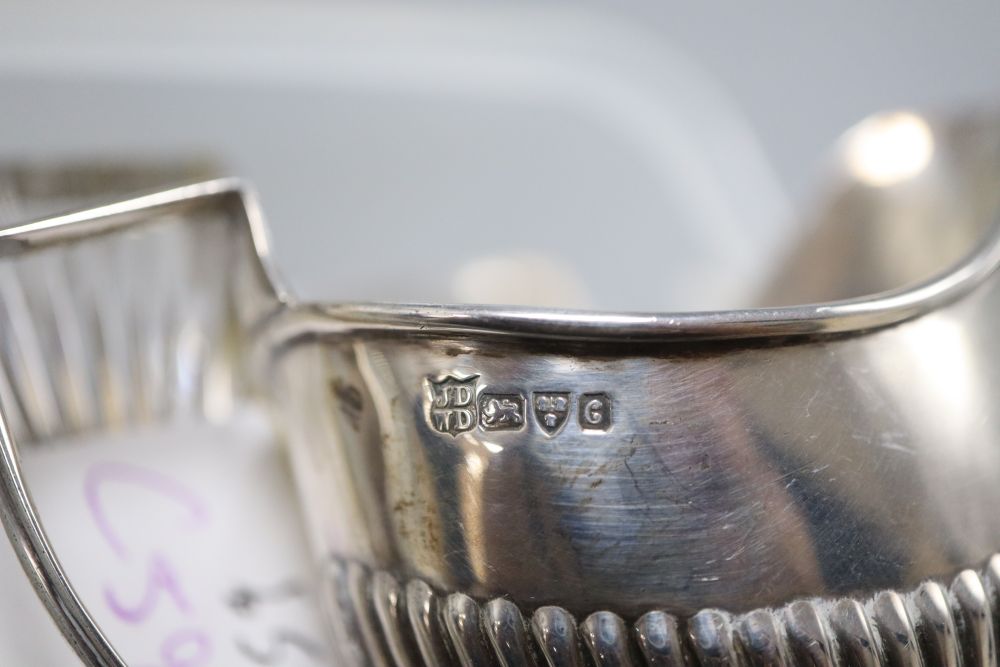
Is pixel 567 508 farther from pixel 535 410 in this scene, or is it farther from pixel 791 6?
pixel 791 6

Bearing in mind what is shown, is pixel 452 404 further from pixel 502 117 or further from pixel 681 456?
pixel 502 117

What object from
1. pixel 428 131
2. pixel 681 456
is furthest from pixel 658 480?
pixel 428 131

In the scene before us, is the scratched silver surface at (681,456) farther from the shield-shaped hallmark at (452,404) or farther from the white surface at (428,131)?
the white surface at (428,131)

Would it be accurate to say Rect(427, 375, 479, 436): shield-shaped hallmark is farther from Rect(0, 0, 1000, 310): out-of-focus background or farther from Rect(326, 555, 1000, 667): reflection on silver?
Rect(0, 0, 1000, 310): out-of-focus background

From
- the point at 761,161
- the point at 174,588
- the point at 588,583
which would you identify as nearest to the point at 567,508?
the point at 588,583

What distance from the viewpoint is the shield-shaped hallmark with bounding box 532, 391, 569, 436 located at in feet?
0.57

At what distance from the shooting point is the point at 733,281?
47 cm

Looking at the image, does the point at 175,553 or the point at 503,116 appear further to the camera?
the point at 503,116

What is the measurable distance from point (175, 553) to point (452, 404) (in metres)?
0.10

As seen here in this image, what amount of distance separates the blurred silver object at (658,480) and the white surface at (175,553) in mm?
27

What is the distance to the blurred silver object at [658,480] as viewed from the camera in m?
0.17

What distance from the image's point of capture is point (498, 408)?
18 centimetres

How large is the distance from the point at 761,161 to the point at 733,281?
160mm

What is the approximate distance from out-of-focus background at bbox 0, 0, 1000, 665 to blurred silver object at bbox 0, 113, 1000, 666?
23 cm
